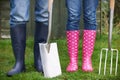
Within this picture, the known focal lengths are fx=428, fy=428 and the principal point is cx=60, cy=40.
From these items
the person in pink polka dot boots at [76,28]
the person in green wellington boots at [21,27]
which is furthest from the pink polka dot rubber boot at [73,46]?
the person in green wellington boots at [21,27]

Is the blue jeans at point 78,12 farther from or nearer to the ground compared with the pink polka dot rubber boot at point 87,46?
farther from the ground

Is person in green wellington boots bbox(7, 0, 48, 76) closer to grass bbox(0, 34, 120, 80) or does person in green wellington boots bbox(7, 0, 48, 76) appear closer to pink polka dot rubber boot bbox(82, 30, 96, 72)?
grass bbox(0, 34, 120, 80)

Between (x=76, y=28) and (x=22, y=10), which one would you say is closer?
(x=22, y=10)

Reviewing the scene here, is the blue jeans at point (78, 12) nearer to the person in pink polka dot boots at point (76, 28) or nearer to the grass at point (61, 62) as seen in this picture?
the person in pink polka dot boots at point (76, 28)

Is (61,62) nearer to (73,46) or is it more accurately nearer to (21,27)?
(73,46)

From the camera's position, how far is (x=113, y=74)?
148 inches

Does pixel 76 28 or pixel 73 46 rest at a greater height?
pixel 76 28

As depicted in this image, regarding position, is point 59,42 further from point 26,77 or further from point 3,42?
point 26,77

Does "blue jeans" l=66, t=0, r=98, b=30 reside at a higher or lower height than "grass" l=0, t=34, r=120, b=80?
higher

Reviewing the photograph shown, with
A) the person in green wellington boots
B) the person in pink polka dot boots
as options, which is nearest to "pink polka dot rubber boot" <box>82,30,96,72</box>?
the person in pink polka dot boots

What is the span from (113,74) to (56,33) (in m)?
2.39

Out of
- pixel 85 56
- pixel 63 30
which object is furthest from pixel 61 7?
pixel 85 56

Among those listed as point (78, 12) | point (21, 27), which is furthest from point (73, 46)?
point (21, 27)

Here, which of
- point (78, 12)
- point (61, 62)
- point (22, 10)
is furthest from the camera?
point (61, 62)
